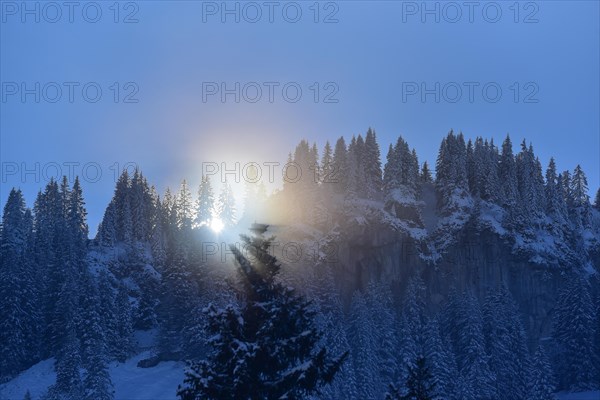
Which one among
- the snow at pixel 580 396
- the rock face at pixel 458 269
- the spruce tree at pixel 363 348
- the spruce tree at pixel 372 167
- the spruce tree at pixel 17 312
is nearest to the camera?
the spruce tree at pixel 363 348

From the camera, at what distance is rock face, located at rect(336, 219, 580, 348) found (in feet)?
304

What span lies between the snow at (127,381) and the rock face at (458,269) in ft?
99.9

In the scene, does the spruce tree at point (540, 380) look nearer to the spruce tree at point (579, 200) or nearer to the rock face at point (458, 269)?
the rock face at point (458, 269)

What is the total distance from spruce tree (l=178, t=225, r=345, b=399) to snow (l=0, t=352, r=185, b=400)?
49.6 meters

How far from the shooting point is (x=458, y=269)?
96.5 meters

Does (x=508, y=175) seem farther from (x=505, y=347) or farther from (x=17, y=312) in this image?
(x=17, y=312)

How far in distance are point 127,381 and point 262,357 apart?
2187 inches

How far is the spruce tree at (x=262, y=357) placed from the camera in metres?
15.6

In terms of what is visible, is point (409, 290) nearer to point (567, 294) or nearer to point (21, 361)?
point (567, 294)

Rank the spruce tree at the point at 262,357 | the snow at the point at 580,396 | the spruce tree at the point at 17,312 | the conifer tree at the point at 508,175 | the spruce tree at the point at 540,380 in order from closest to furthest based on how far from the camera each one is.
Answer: the spruce tree at the point at 262,357 → the spruce tree at the point at 540,380 → the spruce tree at the point at 17,312 → the snow at the point at 580,396 → the conifer tree at the point at 508,175

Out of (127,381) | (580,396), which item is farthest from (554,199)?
(127,381)

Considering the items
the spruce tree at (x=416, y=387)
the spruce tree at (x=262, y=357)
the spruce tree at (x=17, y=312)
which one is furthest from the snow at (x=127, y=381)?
the spruce tree at (x=262, y=357)

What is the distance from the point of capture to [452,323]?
7794cm

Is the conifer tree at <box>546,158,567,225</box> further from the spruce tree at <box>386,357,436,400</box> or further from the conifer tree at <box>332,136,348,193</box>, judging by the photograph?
the spruce tree at <box>386,357,436,400</box>
